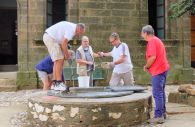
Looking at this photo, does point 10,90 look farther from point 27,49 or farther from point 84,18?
point 84,18

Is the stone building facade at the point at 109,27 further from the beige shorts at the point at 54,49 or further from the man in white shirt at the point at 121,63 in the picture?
the beige shorts at the point at 54,49

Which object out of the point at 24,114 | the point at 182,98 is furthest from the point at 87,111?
the point at 182,98

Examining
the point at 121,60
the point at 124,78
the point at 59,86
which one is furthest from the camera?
the point at 124,78

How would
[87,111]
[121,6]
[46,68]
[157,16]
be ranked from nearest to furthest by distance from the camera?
[87,111], [46,68], [121,6], [157,16]

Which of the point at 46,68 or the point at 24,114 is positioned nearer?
the point at 46,68

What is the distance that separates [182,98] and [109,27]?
212 inches

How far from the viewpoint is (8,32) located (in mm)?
18797

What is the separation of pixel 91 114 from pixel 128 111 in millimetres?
653

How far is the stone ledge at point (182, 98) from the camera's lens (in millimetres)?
9359

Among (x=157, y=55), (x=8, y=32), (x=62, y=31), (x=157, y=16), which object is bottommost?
(x=157, y=55)

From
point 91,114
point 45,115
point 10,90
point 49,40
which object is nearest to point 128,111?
point 91,114

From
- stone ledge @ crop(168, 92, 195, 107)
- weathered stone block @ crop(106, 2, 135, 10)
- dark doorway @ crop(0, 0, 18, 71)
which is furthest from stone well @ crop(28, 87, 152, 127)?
dark doorway @ crop(0, 0, 18, 71)

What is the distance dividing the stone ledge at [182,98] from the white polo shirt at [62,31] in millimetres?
3251

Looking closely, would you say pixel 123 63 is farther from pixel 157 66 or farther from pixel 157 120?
pixel 157 120
